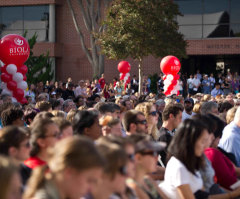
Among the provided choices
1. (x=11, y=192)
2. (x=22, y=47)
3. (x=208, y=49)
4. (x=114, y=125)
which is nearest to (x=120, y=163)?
(x=11, y=192)

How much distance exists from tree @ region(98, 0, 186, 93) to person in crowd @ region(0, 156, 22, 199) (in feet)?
58.8

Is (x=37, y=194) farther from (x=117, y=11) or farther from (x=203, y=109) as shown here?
(x=117, y=11)

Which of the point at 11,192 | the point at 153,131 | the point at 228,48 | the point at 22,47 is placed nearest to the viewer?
the point at 11,192

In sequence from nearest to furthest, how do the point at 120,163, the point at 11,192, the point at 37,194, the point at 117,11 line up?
the point at 11,192, the point at 37,194, the point at 120,163, the point at 117,11

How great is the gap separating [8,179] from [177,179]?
2300mm

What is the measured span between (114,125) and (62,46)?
1083 inches

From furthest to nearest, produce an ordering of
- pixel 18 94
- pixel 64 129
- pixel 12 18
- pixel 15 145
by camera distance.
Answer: pixel 12 18, pixel 18 94, pixel 64 129, pixel 15 145

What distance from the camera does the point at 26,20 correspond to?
3231 centimetres

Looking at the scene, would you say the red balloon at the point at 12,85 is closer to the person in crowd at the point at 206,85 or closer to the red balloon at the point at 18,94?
the red balloon at the point at 18,94

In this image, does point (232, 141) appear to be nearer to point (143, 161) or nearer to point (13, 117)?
point (143, 161)

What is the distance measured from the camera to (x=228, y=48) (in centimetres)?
2817

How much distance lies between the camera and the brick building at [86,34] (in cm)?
2883

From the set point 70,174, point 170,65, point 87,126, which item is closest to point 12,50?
point 170,65

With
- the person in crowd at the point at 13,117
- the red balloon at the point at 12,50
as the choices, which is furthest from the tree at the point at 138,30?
the person in crowd at the point at 13,117
